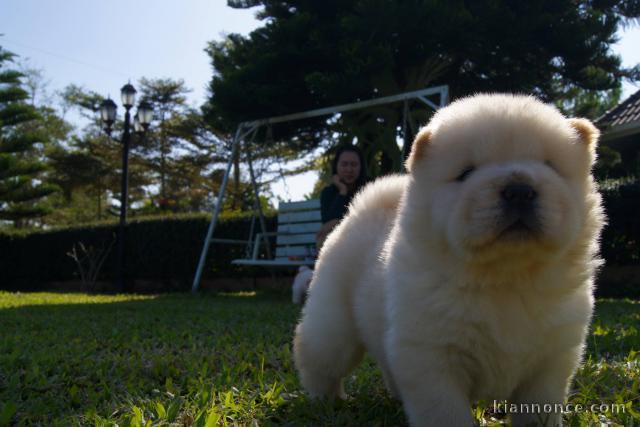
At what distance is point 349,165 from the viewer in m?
6.35

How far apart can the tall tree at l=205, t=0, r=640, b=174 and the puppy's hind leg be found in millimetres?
7016

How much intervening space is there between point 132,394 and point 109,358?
925mm

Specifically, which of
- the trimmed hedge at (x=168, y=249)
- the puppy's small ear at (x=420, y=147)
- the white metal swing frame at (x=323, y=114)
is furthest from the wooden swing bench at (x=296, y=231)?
the puppy's small ear at (x=420, y=147)

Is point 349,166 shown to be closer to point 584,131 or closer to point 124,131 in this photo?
point 584,131

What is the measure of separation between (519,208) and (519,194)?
0.04 m

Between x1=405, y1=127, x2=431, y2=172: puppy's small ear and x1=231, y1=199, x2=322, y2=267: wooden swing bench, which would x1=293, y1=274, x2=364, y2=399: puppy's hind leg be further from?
x1=231, y1=199, x2=322, y2=267: wooden swing bench

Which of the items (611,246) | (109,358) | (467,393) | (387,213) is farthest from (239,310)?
(611,246)

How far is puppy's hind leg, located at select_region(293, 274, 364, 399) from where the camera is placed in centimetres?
229

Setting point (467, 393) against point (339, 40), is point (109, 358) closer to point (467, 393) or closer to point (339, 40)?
point (467, 393)

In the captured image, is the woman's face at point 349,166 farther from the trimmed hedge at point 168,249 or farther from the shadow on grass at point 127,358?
the trimmed hedge at point 168,249

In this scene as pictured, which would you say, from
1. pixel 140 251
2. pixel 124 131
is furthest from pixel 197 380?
pixel 124 131

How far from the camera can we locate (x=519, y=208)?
162 centimetres

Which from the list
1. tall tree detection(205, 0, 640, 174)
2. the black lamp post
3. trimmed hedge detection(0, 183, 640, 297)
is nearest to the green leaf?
tall tree detection(205, 0, 640, 174)

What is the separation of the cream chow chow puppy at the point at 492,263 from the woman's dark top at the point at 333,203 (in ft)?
14.3
